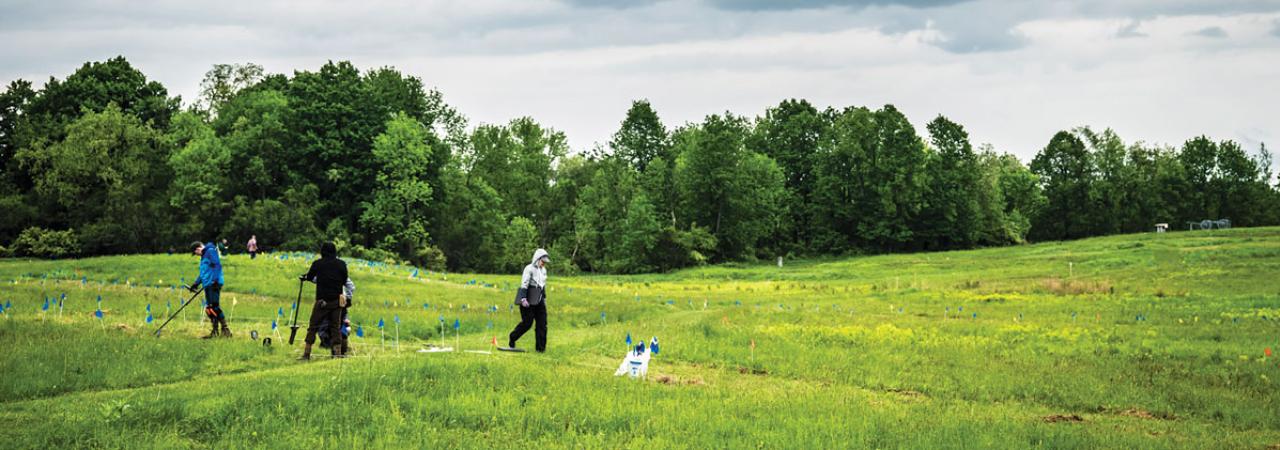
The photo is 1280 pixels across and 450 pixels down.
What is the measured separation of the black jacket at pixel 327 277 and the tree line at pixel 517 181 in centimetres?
5198

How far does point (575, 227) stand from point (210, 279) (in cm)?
7876

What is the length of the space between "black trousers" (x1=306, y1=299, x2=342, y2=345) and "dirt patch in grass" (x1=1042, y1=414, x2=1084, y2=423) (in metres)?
13.2

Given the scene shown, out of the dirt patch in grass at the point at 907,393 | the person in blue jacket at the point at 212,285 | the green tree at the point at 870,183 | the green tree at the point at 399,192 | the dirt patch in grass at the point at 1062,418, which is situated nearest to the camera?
the dirt patch in grass at the point at 1062,418

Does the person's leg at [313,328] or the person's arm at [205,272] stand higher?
the person's arm at [205,272]

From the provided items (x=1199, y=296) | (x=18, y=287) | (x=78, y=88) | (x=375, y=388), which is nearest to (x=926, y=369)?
(x=375, y=388)

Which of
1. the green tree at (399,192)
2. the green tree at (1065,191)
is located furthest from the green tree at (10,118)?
the green tree at (1065,191)

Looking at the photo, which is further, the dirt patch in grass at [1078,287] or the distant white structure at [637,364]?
the dirt patch in grass at [1078,287]

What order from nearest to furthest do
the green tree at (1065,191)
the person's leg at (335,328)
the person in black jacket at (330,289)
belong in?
the person in black jacket at (330,289) < the person's leg at (335,328) < the green tree at (1065,191)

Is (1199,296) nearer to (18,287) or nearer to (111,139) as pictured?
(18,287)

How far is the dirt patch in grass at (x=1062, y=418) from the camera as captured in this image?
13.6 meters

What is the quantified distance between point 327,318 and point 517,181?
81.7 m

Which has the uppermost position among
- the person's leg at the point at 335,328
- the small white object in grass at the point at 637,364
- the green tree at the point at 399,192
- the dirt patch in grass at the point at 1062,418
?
the green tree at the point at 399,192

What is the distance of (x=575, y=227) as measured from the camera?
323 ft

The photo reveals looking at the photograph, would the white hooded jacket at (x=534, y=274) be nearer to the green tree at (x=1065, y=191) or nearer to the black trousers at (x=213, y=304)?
the black trousers at (x=213, y=304)
